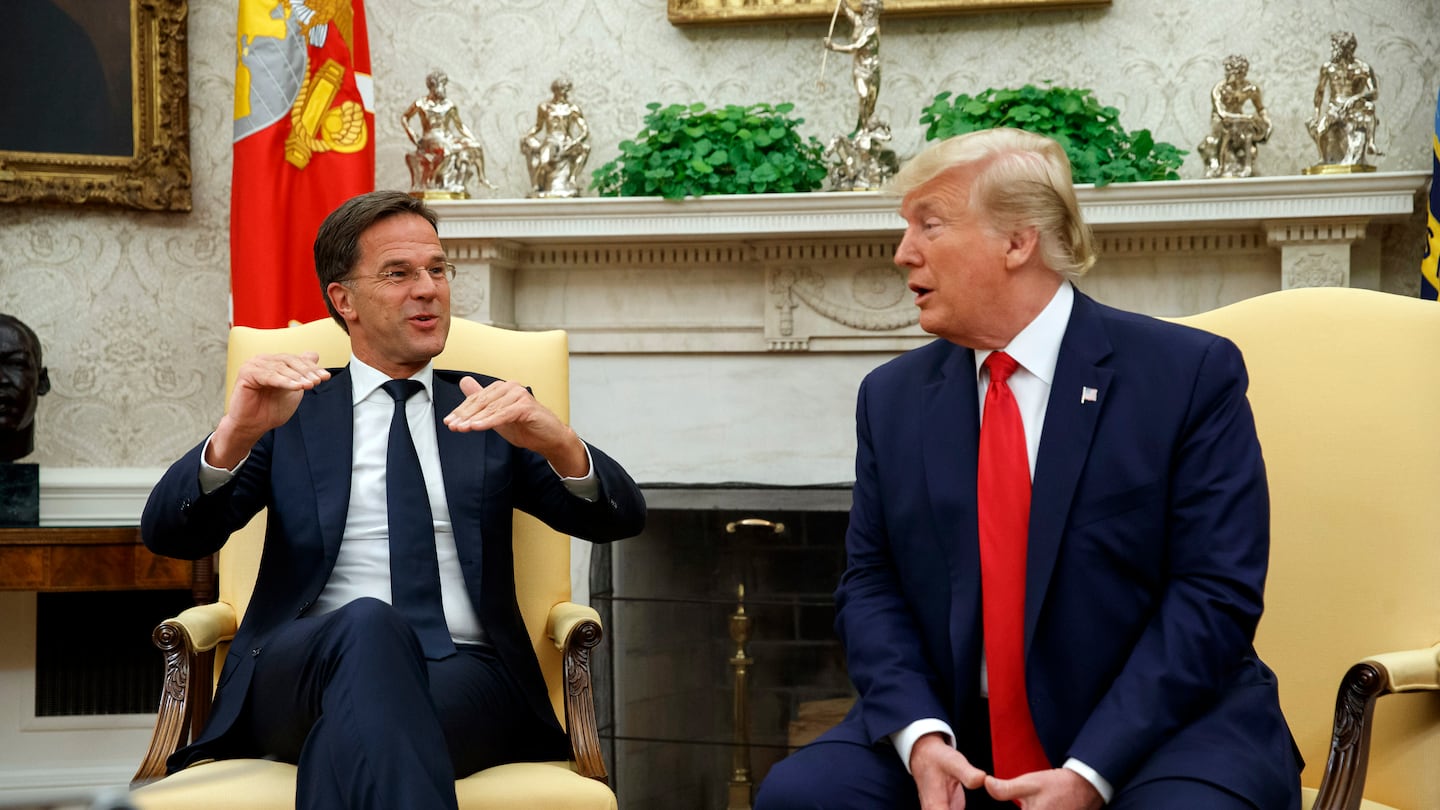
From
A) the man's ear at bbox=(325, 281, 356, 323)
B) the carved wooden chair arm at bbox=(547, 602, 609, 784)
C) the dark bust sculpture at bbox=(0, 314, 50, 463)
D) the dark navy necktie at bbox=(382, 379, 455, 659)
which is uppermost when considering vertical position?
the man's ear at bbox=(325, 281, 356, 323)

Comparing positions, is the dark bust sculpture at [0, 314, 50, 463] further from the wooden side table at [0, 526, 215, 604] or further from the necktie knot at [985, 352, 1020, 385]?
the necktie knot at [985, 352, 1020, 385]

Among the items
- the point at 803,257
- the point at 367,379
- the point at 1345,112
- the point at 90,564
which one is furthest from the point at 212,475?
the point at 1345,112

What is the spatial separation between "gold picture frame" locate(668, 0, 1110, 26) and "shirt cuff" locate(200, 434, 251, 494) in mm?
2387

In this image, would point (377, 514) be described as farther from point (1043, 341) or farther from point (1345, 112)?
point (1345, 112)

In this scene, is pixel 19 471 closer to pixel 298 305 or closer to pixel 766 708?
pixel 298 305

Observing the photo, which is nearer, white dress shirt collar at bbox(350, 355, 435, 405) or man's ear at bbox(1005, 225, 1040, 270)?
man's ear at bbox(1005, 225, 1040, 270)

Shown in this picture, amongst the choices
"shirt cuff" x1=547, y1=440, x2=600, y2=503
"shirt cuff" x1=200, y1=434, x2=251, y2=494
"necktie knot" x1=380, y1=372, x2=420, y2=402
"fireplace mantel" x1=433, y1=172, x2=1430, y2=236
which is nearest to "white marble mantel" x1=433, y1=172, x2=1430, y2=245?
"fireplace mantel" x1=433, y1=172, x2=1430, y2=236

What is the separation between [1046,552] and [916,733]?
295mm

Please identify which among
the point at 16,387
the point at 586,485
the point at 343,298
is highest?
the point at 343,298

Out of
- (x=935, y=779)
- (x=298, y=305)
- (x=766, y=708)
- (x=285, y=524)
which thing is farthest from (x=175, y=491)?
(x=766, y=708)

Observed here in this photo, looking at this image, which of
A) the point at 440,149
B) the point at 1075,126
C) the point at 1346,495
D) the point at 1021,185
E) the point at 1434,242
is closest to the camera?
the point at 1021,185

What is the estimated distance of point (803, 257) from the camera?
3.96 metres

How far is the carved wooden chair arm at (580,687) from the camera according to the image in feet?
7.09

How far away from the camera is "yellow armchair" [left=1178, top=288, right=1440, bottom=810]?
6.88 ft
